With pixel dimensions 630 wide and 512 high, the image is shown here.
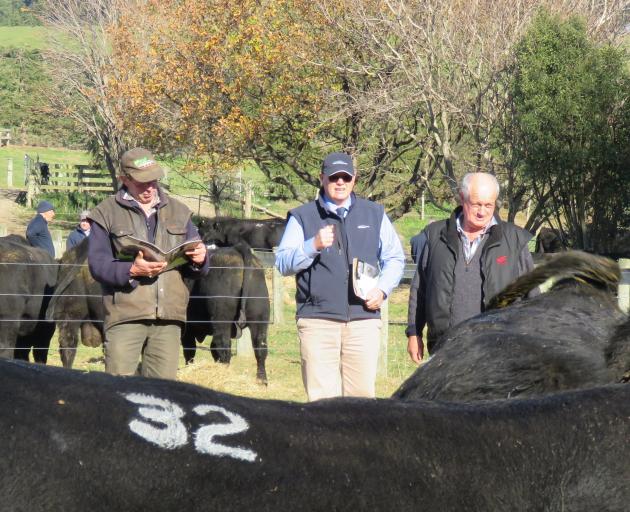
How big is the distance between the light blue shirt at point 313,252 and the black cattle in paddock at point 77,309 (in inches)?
216

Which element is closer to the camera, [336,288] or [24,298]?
[336,288]

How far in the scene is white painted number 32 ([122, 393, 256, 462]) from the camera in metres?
1.38

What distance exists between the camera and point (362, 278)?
5.30 m

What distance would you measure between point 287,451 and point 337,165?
3961 mm

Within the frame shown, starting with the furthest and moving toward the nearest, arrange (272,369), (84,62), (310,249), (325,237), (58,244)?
(84,62)
(58,244)
(272,369)
(310,249)
(325,237)

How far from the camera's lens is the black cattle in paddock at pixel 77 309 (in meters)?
10.5

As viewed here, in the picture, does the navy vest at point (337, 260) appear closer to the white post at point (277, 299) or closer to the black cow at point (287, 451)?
the black cow at point (287, 451)

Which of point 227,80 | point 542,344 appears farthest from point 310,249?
point 227,80

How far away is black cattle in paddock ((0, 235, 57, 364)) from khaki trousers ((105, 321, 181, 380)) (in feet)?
16.1

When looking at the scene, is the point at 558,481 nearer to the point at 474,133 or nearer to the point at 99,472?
the point at 99,472

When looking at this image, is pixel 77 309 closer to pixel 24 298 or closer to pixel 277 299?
pixel 24 298

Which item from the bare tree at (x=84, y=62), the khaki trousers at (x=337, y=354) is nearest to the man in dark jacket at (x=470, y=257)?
the khaki trousers at (x=337, y=354)

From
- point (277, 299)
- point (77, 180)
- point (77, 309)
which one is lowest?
point (277, 299)

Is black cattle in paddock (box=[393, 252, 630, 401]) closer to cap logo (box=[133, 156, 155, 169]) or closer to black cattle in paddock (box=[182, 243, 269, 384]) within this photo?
cap logo (box=[133, 156, 155, 169])
